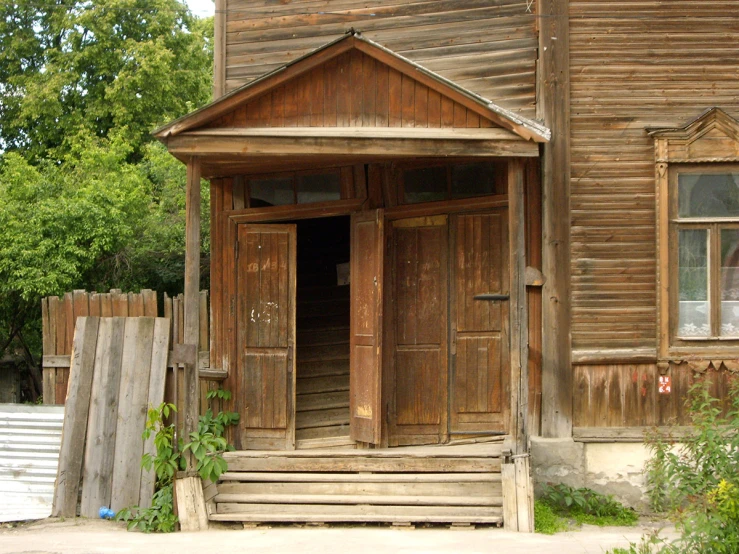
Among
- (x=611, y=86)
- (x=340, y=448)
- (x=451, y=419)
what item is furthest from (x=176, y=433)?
→ (x=611, y=86)

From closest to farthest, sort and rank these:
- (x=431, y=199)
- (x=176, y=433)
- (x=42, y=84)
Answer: (x=176, y=433), (x=431, y=199), (x=42, y=84)

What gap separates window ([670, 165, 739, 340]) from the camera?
8977 mm

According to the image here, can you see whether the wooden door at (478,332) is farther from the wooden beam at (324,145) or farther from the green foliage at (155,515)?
the green foliage at (155,515)

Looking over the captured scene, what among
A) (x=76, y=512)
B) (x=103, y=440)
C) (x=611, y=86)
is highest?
(x=611, y=86)

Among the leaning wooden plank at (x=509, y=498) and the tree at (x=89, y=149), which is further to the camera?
the tree at (x=89, y=149)

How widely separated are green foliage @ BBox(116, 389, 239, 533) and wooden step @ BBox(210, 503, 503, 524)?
1.33ft

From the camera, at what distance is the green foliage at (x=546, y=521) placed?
7.89 metres

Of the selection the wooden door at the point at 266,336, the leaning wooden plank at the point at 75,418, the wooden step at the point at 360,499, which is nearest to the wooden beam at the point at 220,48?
the wooden door at the point at 266,336

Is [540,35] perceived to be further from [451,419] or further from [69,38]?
[69,38]

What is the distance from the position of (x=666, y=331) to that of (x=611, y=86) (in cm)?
251

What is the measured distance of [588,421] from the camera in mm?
8992

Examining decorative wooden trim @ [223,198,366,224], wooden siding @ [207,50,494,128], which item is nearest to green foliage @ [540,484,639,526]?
decorative wooden trim @ [223,198,366,224]

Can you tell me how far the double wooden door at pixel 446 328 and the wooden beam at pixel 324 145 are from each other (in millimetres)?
1294

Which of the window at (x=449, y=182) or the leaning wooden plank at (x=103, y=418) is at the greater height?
the window at (x=449, y=182)
